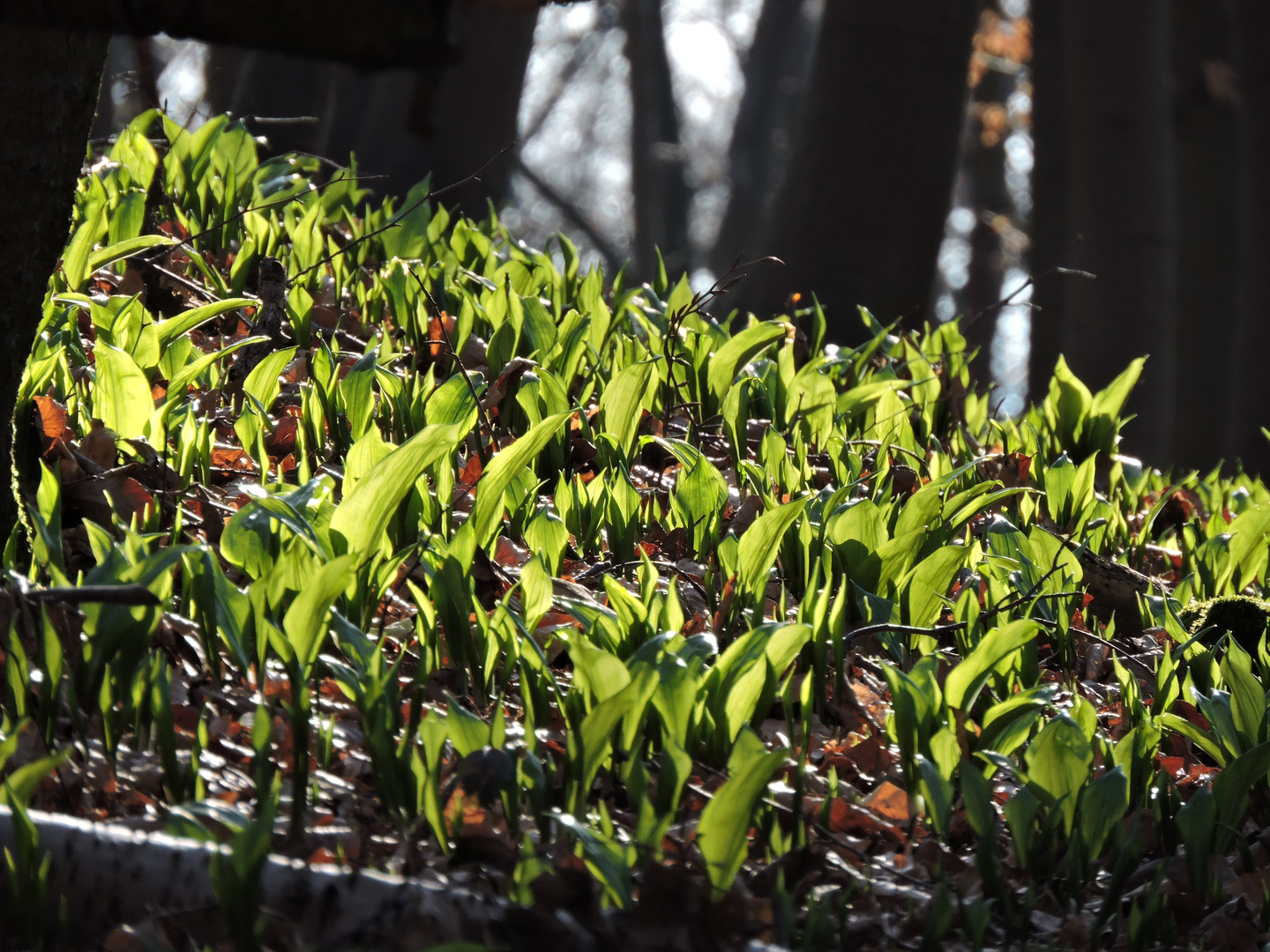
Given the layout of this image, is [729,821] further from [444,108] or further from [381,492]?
[444,108]

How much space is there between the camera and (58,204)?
1.72 metres

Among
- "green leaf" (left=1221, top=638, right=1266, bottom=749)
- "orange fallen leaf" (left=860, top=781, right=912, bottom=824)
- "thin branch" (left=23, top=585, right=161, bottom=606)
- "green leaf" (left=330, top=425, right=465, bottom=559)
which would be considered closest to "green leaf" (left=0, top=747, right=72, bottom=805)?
"thin branch" (left=23, top=585, right=161, bottom=606)

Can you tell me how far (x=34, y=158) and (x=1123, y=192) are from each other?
638 cm

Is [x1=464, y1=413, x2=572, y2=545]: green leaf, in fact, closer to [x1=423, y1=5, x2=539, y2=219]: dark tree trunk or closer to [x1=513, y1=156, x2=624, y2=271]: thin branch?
[x1=423, y1=5, x2=539, y2=219]: dark tree trunk

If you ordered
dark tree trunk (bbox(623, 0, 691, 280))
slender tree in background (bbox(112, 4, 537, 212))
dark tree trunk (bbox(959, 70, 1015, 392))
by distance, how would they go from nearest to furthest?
slender tree in background (bbox(112, 4, 537, 212))
dark tree trunk (bbox(959, 70, 1015, 392))
dark tree trunk (bbox(623, 0, 691, 280))

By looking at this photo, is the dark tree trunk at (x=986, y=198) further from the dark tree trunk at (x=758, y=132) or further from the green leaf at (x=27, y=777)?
the green leaf at (x=27, y=777)

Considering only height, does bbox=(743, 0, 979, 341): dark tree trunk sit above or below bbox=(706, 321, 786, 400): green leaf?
above

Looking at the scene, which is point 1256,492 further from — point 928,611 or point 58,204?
point 58,204

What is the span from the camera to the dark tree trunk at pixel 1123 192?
6.61 metres

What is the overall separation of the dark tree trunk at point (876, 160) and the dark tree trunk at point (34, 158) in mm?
4297

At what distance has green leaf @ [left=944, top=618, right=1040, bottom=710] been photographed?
181 cm

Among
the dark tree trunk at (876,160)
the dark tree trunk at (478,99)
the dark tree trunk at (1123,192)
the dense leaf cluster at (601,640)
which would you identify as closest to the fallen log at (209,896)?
the dense leaf cluster at (601,640)

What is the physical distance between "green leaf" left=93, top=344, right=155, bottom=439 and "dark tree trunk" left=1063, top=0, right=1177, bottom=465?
572cm

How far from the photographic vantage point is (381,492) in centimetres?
185
